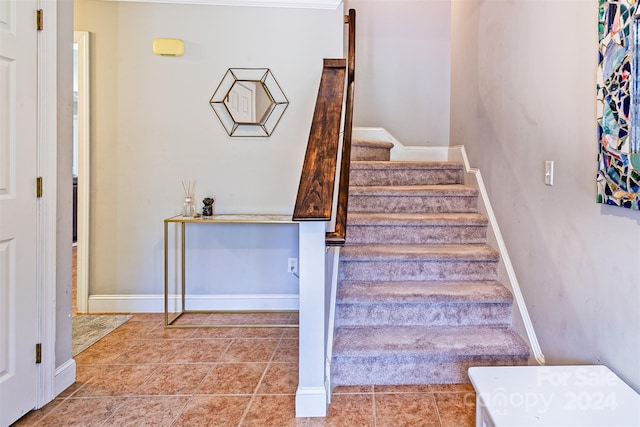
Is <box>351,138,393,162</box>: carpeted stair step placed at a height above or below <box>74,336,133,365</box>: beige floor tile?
above

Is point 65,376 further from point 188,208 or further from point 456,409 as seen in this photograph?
point 456,409

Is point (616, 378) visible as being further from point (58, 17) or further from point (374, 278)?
point (58, 17)

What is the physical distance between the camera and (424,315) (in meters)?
2.14

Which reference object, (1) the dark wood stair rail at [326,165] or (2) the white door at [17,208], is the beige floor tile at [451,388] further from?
(2) the white door at [17,208]

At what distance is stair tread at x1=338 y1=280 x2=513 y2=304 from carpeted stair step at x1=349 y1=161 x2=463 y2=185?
3.69ft

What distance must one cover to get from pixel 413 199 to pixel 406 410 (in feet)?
4.97

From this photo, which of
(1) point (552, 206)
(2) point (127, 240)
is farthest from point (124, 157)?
(1) point (552, 206)

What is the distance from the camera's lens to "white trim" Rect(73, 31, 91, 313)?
Result: 2.84 m

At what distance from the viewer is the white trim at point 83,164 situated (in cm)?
284

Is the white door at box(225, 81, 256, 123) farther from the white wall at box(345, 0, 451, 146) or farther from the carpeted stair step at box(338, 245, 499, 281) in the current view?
the white wall at box(345, 0, 451, 146)

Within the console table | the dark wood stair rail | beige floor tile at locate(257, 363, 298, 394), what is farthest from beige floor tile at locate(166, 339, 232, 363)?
the dark wood stair rail

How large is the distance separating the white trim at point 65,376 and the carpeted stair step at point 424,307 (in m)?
1.38

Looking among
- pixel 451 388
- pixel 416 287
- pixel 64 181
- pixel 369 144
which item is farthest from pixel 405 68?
pixel 64 181

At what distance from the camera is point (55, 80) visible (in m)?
1.80
